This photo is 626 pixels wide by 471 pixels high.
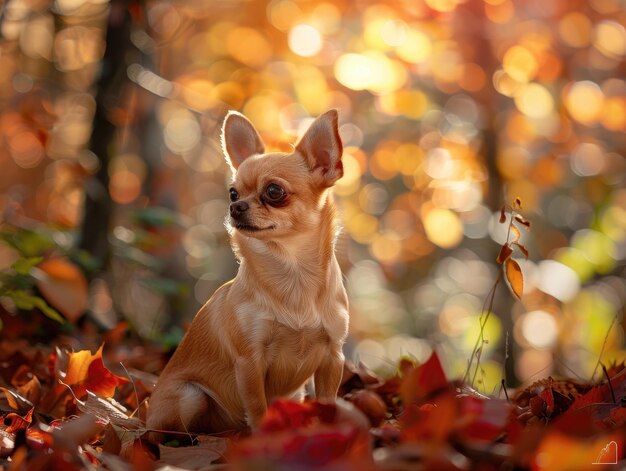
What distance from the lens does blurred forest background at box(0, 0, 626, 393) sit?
5.00 m

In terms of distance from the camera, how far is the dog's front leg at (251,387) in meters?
2.56

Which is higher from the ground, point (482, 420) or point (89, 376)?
point (482, 420)

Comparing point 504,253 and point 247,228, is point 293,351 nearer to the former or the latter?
point 247,228

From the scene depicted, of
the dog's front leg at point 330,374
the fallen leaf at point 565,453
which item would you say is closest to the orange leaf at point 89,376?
the dog's front leg at point 330,374

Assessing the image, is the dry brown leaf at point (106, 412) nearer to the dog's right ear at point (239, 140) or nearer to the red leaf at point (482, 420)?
the dog's right ear at point (239, 140)

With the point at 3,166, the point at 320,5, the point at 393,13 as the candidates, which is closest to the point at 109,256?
the point at 393,13

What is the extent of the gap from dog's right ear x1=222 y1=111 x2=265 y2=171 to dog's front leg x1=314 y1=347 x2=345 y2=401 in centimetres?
100

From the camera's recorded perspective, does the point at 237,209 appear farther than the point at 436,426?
Yes

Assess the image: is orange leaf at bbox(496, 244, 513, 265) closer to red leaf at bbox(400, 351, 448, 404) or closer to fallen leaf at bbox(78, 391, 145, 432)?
red leaf at bbox(400, 351, 448, 404)

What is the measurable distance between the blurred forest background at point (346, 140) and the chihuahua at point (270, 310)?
72cm

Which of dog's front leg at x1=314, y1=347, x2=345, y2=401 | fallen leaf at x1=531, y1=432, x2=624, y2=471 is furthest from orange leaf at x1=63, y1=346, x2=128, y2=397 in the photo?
fallen leaf at x1=531, y1=432, x2=624, y2=471

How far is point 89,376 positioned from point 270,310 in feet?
2.40

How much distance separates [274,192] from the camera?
9.45 feet

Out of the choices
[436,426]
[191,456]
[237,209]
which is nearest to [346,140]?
[237,209]
